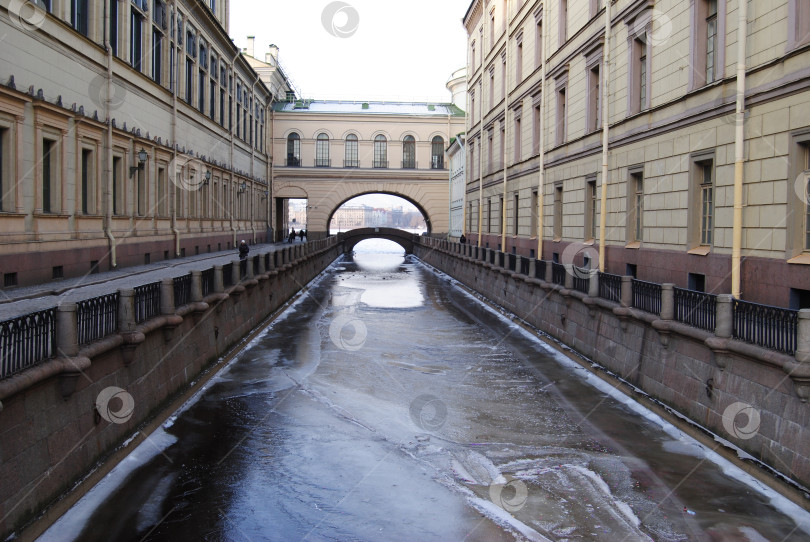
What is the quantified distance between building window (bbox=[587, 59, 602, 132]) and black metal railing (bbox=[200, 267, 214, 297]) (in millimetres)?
11728

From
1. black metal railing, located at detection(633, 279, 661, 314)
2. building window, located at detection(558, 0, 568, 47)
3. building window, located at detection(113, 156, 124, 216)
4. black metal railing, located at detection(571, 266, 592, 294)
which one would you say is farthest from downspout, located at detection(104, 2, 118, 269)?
black metal railing, located at detection(633, 279, 661, 314)

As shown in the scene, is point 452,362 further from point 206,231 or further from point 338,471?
point 206,231

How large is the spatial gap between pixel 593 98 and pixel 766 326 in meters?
13.7

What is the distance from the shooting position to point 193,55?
33.3 metres

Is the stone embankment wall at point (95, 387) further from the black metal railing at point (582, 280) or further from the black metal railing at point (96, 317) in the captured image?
the black metal railing at point (582, 280)

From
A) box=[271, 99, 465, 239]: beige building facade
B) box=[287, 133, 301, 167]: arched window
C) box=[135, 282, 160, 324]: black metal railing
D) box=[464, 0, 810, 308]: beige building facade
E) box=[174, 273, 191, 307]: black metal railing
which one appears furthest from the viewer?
box=[287, 133, 301, 167]: arched window

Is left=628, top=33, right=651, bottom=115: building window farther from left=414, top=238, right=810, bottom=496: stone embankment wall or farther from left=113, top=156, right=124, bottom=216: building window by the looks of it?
left=113, top=156, right=124, bottom=216: building window

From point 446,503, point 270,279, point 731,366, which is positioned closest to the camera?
point 446,503

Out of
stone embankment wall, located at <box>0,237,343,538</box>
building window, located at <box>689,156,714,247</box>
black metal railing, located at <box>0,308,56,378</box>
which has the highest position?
building window, located at <box>689,156,714,247</box>

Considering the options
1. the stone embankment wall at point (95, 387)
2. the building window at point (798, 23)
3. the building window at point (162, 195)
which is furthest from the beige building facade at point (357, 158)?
the building window at point (798, 23)

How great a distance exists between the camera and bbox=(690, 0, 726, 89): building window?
14.0 metres

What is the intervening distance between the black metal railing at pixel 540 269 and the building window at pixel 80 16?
13.3 m

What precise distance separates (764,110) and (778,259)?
7.85 feet

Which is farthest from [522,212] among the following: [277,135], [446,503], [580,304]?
[277,135]
